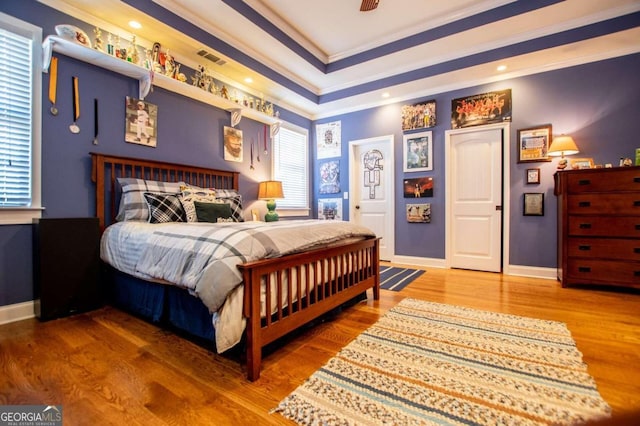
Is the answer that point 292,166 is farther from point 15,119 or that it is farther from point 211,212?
point 15,119

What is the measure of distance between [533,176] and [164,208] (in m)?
4.25

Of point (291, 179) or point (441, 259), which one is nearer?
point (441, 259)

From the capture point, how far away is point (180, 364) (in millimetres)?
1566

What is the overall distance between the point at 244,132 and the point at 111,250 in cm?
238

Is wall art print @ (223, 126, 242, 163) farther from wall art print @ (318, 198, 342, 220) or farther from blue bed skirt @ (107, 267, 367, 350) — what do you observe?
blue bed skirt @ (107, 267, 367, 350)

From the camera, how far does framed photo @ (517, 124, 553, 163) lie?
3.46 meters

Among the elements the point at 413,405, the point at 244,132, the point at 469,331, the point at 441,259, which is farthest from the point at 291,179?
the point at 413,405

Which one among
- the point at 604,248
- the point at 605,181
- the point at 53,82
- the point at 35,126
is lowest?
the point at 604,248

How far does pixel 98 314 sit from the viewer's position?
7.53 feet

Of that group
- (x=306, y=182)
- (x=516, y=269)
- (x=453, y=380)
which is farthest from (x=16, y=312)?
(x=516, y=269)

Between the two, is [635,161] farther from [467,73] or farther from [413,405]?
[413,405]

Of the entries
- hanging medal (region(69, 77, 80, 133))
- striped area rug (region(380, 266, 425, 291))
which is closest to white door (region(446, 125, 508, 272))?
striped area rug (region(380, 266, 425, 291))

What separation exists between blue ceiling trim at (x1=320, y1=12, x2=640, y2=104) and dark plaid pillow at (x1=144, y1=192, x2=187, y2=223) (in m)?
3.15

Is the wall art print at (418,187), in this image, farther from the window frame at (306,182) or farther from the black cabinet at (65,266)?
the black cabinet at (65,266)
